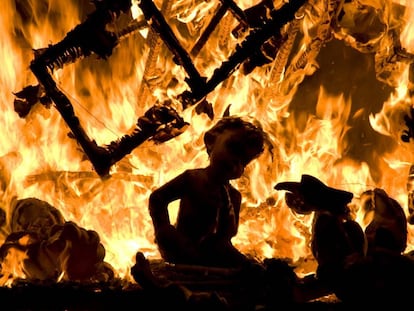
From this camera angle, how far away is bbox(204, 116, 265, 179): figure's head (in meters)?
2.51

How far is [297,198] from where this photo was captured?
240 centimetres

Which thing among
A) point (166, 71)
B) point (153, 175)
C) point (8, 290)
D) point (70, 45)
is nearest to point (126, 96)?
point (166, 71)

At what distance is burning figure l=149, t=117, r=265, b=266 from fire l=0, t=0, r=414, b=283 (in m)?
0.37

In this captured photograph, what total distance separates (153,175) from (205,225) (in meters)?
0.86

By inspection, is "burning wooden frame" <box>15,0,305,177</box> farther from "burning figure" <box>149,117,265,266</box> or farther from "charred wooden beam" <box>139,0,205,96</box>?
"burning figure" <box>149,117,265,266</box>

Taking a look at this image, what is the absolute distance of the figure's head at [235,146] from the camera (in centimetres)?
251

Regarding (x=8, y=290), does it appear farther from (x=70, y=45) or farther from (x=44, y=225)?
(x=70, y=45)

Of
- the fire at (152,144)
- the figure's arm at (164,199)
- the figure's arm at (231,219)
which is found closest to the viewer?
the figure's arm at (164,199)

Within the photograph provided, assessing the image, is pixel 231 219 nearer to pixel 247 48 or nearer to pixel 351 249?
pixel 351 249

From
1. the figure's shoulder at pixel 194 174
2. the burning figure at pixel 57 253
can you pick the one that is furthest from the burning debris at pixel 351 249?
the burning figure at pixel 57 253

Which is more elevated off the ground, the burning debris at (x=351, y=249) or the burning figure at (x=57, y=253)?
the burning figure at (x=57, y=253)

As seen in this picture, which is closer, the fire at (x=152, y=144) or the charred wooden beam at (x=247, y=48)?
the charred wooden beam at (x=247, y=48)

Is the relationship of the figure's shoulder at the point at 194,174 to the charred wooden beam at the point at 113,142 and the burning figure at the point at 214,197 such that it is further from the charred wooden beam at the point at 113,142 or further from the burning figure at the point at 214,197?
the charred wooden beam at the point at 113,142

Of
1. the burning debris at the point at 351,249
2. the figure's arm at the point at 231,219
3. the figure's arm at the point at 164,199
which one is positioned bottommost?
the burning debris at the point at 351,249
